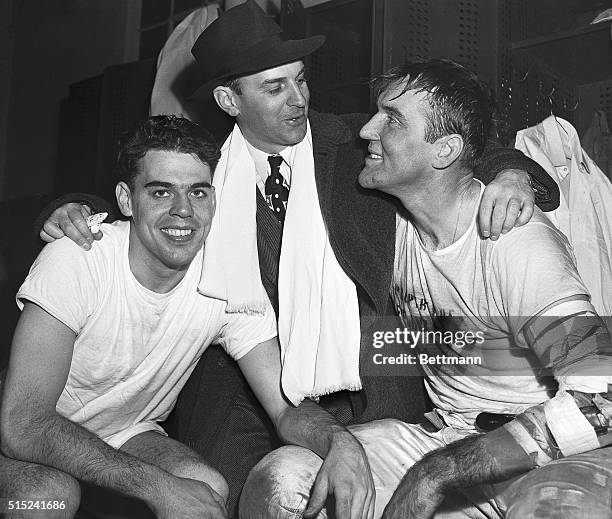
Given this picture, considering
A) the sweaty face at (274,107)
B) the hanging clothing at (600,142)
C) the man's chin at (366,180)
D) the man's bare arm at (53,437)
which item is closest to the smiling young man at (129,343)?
the man's bare arm at (53,437)

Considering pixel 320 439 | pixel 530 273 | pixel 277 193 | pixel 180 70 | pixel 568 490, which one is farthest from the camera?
pixel 180 70

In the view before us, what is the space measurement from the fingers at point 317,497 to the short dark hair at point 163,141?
1.51 ft

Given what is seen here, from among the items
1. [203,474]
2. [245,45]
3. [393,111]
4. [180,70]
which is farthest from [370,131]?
[180,70]

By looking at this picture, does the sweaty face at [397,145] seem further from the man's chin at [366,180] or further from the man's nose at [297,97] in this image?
the man's nose at [297,97]

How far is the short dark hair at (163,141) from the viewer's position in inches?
42.8

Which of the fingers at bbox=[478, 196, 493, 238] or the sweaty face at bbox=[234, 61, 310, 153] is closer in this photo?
the fingers at bbox=[478, 196, 493, 238]

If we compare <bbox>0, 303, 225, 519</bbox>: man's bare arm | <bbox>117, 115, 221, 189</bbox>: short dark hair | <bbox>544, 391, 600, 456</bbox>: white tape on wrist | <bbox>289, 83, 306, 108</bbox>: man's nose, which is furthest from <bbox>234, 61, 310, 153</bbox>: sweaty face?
<bbox>544, 391, 600, 456</bbox>: white tape on wrist

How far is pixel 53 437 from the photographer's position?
0.94 m

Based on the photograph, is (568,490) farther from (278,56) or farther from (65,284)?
(278,56)

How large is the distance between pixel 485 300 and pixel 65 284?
50 cm

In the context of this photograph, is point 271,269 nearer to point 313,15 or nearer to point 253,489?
point 253,489

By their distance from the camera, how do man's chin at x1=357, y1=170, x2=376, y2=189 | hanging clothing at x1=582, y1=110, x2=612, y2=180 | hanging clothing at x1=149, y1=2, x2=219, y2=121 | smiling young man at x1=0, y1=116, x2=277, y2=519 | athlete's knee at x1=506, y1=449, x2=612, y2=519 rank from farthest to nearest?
hanging clothing at x1=149, y1=2, x2=219, y2=121, hanging clothing at x1=582, y1=110, x2=612, y2=180, man's chin at x1=357, y1=170, x2=376, y2=189, smiling young man at x1=0, y1=116, x2=277, y2=519, athlete's knee at x1=506, y1=449, x2=612, y2=519

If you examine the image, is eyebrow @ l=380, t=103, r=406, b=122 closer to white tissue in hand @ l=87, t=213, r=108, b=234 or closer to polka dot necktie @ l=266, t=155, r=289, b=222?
polka dot necktie @ l=266, t=155, r=289, b=222

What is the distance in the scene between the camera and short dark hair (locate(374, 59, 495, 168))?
40.3 inches
